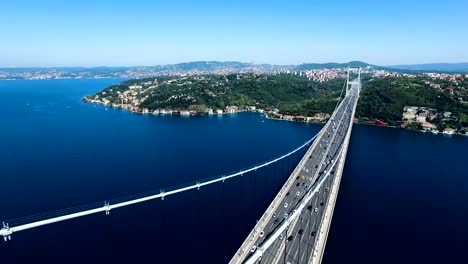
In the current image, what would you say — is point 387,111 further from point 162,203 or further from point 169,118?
point 162,203

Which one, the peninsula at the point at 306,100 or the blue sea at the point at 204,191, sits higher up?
the peninsula at the point at 306,100

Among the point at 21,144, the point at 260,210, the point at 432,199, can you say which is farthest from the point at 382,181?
the point at 21,144

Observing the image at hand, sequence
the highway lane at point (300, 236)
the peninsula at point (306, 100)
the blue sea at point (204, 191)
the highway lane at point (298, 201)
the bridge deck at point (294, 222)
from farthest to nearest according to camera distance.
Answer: the peninsula at point (306, 100) < the blue sea at point (204, 191) < the highway lane at point (298, 201) < the highway lane at point (300, 236) < the bridge deck at point (294, 222)

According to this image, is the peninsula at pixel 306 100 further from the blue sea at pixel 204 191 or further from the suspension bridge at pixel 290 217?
the suspension bridge at pixel 290 217

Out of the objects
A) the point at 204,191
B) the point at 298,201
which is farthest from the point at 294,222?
the point at 204,191

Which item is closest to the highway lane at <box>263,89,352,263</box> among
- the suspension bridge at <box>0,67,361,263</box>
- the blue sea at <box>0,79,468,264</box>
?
the suspension bridge at <box>0,67,361,263</box>

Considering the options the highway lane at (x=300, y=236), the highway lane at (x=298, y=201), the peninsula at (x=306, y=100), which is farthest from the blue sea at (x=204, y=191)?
the peninsula at (x=306, y=100)

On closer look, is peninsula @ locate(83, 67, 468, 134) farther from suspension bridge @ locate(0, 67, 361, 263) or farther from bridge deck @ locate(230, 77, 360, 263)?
bridge deck @ locate(230, 77, 360, 263)

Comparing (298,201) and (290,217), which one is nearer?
(290,217)

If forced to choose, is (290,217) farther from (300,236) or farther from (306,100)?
(306,100)
